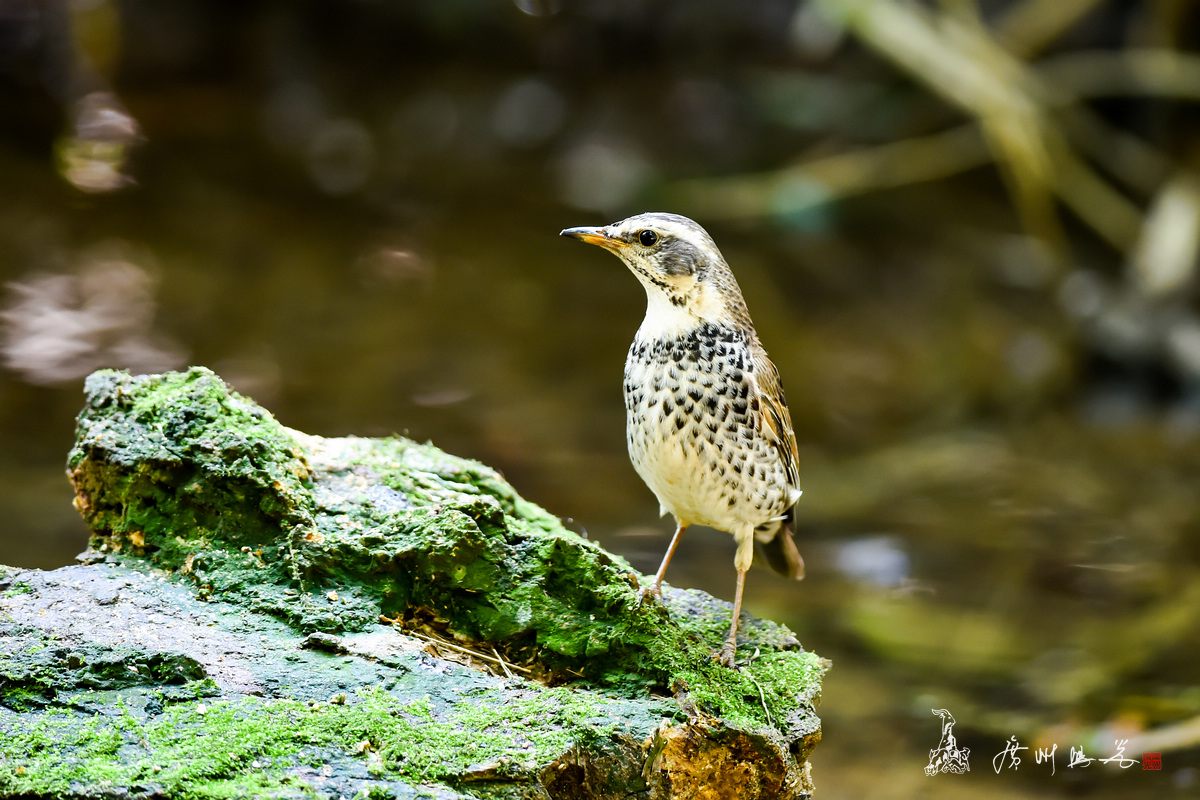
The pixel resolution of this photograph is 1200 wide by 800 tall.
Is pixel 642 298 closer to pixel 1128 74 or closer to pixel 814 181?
pixel 814 181

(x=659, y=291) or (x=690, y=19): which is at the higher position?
(x=690, y=19)

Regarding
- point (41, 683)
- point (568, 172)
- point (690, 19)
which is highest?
point (690, 19)

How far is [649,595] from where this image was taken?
3496 millimetres

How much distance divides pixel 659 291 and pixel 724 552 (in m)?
3.64

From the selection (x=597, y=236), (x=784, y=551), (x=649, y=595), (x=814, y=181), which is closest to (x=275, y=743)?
(x=649, y=595)

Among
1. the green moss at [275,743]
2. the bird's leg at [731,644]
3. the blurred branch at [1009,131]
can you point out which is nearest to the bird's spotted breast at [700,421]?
the bird's leg at [731,644]

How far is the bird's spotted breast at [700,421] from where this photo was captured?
3.46 meters

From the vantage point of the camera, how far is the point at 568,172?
37.8ft

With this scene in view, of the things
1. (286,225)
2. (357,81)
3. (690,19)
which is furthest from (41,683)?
(690,19)

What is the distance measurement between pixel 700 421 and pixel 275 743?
1575 mm

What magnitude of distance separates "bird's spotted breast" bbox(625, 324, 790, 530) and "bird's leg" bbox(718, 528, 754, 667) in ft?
0.72

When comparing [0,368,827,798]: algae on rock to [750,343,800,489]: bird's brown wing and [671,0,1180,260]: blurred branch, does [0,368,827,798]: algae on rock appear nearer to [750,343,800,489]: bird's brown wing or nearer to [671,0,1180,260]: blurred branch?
A: [750,343,800,489]: bird's brown wing

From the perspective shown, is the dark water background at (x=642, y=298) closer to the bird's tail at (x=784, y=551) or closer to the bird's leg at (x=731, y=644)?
the bird's tail at (x=784, y=551)

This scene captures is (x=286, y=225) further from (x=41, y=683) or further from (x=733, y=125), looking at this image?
(x=41, y=683)
